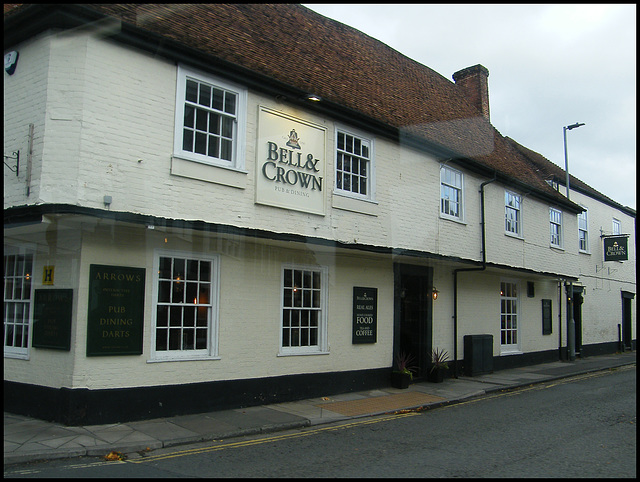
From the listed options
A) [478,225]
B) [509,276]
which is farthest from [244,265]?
[509,276]

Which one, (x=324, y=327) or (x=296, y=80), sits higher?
(x=296, y=80)

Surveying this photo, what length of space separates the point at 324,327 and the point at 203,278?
10.4 feet

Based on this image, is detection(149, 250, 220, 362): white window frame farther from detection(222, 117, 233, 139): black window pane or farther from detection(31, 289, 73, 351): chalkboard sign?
detection(222, 117, 233, 139): black window pane

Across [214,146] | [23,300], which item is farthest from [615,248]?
[23,300]

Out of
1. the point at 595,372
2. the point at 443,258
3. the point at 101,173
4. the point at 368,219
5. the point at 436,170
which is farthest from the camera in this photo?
the point at 595,372

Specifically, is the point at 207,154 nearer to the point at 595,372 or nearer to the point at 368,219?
→ the point at 368,219

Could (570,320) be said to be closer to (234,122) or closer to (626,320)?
(626,320)

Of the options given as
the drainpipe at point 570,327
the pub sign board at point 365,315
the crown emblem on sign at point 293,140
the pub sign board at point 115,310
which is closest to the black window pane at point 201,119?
the crown emblem on sign at point 293,140

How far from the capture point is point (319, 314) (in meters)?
12.1

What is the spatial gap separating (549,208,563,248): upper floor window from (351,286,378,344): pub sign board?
10.3m

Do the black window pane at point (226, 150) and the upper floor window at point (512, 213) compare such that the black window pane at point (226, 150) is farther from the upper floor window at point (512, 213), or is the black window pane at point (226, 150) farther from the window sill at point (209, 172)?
the upper floor window at point (512, 213)

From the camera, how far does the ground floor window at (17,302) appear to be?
31.2ft

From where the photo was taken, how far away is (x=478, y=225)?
16.5 metres

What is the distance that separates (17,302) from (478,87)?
56.8 ft
